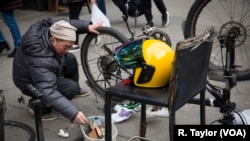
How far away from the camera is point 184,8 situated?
887 cm

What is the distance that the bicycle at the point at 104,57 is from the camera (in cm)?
362

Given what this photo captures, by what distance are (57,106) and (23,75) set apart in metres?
0.71

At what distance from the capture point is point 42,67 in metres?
2.99

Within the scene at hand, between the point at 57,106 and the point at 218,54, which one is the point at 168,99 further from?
the point at 218,54

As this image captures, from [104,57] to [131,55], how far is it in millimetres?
1109

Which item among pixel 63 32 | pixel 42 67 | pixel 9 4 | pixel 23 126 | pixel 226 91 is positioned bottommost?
pixel 23 126

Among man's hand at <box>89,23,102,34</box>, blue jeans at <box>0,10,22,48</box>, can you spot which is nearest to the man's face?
man's hand at <box>89,23,102,34</box>

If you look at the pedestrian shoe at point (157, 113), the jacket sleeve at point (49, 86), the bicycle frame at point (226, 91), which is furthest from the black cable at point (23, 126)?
the bicycle frame at point (226, 91)

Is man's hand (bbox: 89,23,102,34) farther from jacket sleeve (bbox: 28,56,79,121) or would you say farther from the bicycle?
jacket sleeve (bbox: 28,56,79,121)

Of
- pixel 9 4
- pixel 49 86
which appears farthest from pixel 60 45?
pixel 9 4

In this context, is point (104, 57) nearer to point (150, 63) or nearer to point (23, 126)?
point (23, 126)

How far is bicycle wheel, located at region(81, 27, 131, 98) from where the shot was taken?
142 inches

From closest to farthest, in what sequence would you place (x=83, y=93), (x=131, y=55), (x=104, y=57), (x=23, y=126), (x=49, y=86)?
(x=131, y=55)
(x=49, y=86)
(x=23, y=126)
(x=104, y=57)
(x=83, y=93)

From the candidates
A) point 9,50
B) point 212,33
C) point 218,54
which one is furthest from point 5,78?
point 212,33
